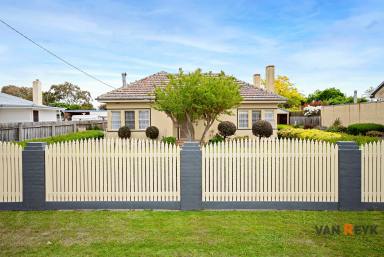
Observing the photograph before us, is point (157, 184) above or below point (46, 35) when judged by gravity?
below

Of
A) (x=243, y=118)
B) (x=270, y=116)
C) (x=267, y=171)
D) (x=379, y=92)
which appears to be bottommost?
(x=267, y=171)

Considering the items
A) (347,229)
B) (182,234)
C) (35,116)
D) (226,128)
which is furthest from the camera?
(35,116)

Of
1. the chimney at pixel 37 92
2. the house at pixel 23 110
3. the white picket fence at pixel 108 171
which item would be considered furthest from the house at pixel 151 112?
the chimney at pixel 37 92

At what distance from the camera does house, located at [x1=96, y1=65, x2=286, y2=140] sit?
21.3 metres

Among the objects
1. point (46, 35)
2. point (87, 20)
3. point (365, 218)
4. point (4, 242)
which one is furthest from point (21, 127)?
point (365, 218)

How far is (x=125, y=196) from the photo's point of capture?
7398mm

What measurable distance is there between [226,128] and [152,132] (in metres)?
4.89

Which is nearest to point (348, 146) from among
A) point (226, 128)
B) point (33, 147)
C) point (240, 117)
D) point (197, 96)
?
point (33, 147)

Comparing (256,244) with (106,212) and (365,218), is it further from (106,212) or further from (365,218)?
(106,212)

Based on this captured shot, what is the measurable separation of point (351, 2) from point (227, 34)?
355 inches

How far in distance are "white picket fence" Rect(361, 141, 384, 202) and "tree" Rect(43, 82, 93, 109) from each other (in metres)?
65.7

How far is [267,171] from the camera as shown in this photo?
7.33 meters

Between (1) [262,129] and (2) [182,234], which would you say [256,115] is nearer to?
(1) [262,129]

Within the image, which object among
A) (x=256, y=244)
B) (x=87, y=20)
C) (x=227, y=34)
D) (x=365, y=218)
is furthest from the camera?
(x=227, y=34)
